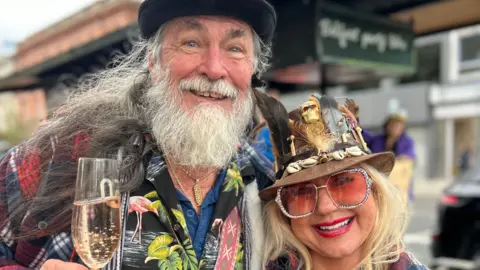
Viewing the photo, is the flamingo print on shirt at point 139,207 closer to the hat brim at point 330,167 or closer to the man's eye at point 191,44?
the hat brim at point 330,167

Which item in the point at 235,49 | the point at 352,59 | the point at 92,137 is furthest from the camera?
the point at 352,59

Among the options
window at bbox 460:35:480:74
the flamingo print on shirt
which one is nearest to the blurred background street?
the flamingo print on shirt

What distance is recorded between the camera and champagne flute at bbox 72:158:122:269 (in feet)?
3.90

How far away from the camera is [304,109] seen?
5.56ft

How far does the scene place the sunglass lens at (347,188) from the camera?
1571 millimetres

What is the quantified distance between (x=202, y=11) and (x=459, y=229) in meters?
4.04

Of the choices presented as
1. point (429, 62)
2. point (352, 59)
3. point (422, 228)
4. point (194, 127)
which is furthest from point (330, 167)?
point (429, 62)

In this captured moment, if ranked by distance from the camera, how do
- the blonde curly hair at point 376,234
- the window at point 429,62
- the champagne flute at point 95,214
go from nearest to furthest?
1. the champagne flute at point 95,214
2. the blonde curly hair at point 376,234
3. the window at point 429,62

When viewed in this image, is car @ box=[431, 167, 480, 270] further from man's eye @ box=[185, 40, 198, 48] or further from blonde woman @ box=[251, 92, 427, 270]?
man's eye @ box=[185, 40, 198, 48]

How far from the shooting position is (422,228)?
874 cm

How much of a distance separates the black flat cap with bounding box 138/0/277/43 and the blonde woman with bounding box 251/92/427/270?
0.41 meters

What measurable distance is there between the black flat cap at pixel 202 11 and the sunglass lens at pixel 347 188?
0.73 metres

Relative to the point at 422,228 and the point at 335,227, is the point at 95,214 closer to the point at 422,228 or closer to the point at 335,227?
the point at 335,227

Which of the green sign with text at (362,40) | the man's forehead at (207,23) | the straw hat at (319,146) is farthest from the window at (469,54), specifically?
the man's forehead at (207,23)
